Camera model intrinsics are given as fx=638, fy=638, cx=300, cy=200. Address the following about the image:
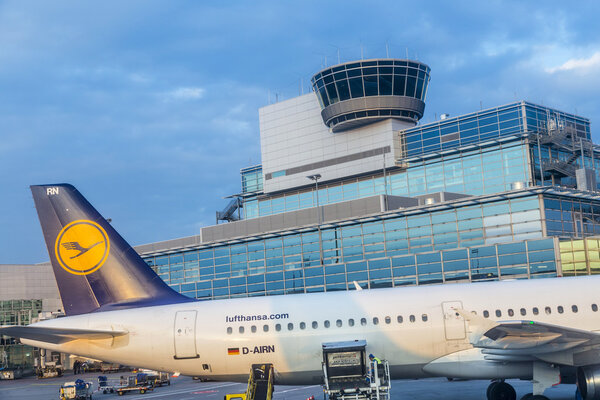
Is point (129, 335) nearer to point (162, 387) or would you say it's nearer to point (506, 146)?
point (162, 387)

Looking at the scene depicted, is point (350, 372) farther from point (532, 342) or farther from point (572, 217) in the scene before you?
point (572, 217)

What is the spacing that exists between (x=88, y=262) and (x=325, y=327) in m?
→ 9.84

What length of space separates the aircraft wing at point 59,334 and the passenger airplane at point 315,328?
0.04 meters

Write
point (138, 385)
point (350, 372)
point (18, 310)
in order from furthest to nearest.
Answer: point (18, 310) → point (138, 385) → point (350, 372)

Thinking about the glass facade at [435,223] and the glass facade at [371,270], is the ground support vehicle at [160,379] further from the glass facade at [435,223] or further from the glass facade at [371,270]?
the glass facade at [435,223]

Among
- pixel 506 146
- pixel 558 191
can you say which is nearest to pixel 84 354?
pixel 558 191

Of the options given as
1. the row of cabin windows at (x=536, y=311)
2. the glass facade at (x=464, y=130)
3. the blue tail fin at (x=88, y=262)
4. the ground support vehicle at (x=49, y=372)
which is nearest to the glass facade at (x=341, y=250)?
the ground support vehicle at (x=49, y=372)

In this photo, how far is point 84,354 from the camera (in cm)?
2422

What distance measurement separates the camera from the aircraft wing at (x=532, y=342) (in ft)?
66.7

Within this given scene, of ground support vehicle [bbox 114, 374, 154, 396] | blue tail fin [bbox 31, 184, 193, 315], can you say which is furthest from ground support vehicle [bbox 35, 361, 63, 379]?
blue tail fin [bbox 31, 184, 193, 315]

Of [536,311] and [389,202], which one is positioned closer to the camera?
[536,311]

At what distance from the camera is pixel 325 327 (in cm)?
2339

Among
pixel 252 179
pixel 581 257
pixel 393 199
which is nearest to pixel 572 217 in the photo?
pixel 581 257

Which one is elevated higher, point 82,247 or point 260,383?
point 82,247
